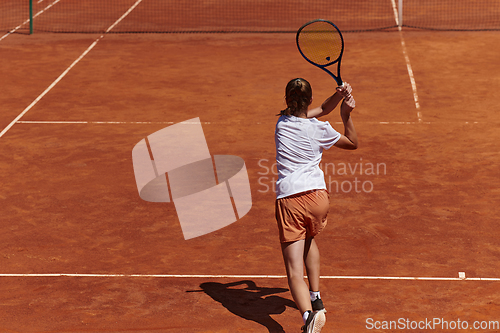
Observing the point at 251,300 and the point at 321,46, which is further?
the point at 321,46

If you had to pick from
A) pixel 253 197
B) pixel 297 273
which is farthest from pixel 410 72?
pixel 297 273

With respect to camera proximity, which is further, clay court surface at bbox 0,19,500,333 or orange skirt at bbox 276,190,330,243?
clay court surface at bbox 0,19,500,333

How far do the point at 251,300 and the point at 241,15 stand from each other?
17531 millimetres

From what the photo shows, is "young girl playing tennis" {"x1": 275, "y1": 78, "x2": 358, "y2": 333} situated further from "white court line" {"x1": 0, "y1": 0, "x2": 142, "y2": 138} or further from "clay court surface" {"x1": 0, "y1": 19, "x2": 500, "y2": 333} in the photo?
"white court line" {"x1": 0, "y1": 0, "x2": 142, "y2": 138}

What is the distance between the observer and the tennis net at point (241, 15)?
68.7 ft

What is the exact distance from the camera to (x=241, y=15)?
2295 cm

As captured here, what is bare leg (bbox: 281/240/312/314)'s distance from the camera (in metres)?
5.48

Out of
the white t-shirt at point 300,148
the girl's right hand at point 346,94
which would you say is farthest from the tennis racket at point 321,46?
the white t-shirt at point 300,148

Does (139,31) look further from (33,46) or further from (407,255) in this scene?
(407,255)

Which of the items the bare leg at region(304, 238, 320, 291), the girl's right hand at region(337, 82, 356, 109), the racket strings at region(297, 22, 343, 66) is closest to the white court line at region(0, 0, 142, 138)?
the racket strings at region(297, 22, 343, 66)

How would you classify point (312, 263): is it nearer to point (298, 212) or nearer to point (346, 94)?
point (298, 212)

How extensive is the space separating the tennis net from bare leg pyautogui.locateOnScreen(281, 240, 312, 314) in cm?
1559

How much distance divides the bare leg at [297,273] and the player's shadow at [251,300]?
24.2 inches

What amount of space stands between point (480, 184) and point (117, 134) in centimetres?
593
